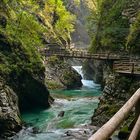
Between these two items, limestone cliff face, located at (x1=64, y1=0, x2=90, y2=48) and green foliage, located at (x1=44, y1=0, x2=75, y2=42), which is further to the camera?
limestone cliff face, located at (x1=64, y1=0, x2=90, y2=48)

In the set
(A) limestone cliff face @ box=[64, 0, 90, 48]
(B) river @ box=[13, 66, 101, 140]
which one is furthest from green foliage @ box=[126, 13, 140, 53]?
(A) limestone cliff face @ box=[64, 0, 90, 48]

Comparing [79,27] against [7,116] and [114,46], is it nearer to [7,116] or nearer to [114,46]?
[114,46]

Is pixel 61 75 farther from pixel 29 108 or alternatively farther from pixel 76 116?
pixel 76 116

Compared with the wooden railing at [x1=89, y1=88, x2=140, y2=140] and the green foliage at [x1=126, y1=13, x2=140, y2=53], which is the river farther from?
the wooden railing at [x1=89, y1=88, x2=140, y2=140]

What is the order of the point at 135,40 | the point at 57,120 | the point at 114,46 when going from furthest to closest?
the point at 114,46, the point at 135,40, the point at 57,120

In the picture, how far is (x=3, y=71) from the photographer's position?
27859mm

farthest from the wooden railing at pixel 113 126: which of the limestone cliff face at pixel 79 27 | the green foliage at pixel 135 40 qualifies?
the limestone cliff face at pixel 79 27

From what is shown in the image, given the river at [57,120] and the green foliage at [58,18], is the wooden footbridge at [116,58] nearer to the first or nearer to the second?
the river at [57,120]

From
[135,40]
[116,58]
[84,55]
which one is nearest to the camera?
[135,40]

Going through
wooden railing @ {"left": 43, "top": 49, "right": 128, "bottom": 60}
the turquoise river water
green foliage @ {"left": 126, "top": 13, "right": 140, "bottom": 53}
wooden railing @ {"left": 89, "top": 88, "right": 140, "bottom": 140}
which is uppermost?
green foliage @ {"left": 126, "top": 13, "right": 140, "bottom": 53}

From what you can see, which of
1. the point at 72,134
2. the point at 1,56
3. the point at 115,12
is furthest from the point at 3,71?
the point at 115,12

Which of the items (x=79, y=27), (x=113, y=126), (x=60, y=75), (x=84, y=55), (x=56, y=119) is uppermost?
(x=79, y=27)

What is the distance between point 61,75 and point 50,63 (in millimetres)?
3477

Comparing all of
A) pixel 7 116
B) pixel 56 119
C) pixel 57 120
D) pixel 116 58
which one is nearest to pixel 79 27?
pixel 116 58
